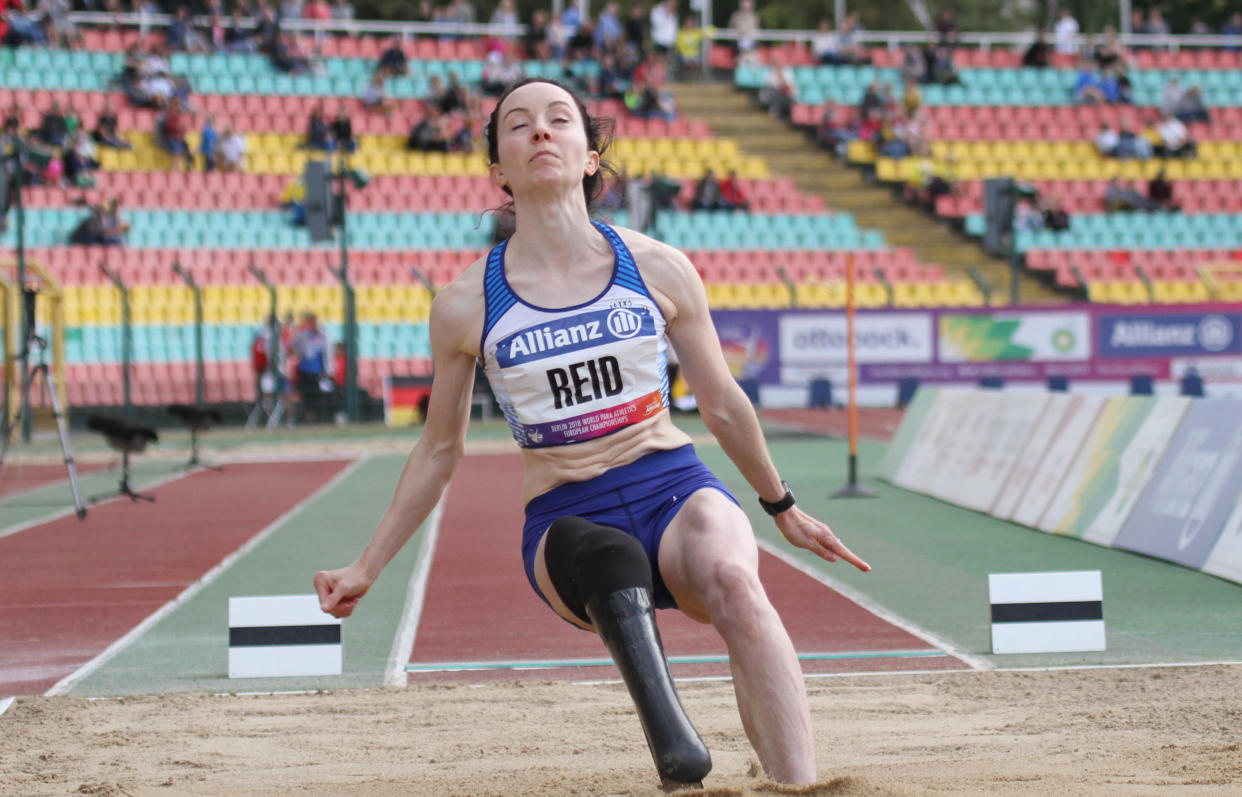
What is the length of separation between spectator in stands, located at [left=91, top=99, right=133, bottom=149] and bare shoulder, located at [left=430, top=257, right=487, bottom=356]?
90.7ft

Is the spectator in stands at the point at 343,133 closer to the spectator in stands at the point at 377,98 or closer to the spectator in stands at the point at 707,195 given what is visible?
the spectator in stands at the point at 377,98

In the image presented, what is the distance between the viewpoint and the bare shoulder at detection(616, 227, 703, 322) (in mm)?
4000

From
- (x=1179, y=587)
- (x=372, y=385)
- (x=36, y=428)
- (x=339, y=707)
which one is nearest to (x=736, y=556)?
(x=339, y=707)

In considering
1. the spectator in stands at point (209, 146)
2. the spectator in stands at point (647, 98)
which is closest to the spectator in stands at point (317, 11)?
the spectator in stands at point (209, 146)

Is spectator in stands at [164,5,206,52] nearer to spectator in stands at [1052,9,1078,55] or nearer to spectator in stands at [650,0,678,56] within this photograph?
spectator in stands at [650,0,678,56]

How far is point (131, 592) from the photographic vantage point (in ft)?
29.7

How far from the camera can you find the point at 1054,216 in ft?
107

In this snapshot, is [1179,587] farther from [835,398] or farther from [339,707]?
[835,398]

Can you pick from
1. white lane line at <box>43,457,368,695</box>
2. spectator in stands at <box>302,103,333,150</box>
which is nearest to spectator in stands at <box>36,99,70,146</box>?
spectator in stands at <box>302,103,333,150</box>

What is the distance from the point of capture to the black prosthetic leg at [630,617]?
3.41m

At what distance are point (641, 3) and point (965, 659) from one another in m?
51.6

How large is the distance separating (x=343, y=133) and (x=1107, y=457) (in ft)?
74.1

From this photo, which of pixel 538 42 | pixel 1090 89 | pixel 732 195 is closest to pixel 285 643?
pixel 732 195

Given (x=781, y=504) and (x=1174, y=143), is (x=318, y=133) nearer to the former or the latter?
(x=1174, y=143)
